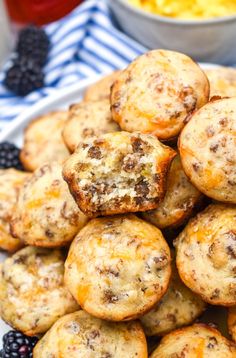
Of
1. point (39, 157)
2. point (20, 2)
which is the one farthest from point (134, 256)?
point (20, 2)

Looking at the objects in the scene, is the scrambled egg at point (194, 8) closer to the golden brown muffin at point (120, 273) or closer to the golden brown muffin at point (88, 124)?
the golden brown muffin at point (88, 124)

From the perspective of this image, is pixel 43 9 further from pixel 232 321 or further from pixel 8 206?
pixel 232 321

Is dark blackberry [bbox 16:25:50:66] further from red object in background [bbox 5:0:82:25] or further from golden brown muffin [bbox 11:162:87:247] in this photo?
golden brown muffin [bbox 11:162:87:247]

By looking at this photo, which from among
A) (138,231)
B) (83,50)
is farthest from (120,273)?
(83,50)

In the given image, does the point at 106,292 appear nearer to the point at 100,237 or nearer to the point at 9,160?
the point at 100,237

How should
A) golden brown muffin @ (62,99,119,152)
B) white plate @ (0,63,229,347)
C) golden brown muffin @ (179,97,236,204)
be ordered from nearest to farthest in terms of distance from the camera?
golden brown muffin @ (179,97,236,204), golden brown muffin @ (62,99,119,152), white plate @ (0,63,229,347)

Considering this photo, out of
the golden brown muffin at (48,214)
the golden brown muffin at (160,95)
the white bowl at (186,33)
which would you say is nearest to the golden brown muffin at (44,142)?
the golden brown muffin at (48,214)

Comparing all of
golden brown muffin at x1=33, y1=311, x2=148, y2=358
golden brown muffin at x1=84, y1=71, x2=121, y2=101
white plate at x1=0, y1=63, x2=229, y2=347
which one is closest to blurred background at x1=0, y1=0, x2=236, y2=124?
white plate at x1=0, y1=63, x2=229, y2=347
